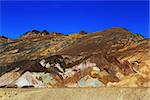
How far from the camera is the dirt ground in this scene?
32688mm

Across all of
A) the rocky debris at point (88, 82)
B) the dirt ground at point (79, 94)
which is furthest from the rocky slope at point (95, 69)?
the dirt ground at point (79, 94)

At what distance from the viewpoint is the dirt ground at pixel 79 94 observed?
32688mm

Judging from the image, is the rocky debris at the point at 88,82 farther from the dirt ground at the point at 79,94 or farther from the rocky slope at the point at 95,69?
the dirt ground at the point at 79,94

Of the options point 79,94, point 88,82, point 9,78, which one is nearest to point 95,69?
point 88,82

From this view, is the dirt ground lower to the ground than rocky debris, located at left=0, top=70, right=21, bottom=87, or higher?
lower

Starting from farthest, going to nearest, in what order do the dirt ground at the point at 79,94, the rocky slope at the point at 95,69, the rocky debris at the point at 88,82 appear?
the rocky debris at the point at 88,82 → the rocky slope at the point at 95,69 → the dirt ground at the point at 79,94

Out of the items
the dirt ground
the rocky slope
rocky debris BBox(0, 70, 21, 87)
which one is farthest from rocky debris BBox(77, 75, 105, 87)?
the dirt ground


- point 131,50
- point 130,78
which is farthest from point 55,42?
point 130,78

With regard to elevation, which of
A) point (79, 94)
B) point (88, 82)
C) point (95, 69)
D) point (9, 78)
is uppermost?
point (9, 78)

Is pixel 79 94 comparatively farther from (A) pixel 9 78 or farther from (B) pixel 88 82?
(A) pixel 9 78

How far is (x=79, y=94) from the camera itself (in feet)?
A: 118

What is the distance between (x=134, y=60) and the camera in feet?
188

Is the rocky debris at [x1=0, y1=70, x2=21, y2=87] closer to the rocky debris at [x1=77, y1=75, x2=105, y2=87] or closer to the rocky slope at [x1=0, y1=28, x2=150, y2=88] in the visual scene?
the rocky slope at [x1=0, y1=28, x2=150, y2=88]

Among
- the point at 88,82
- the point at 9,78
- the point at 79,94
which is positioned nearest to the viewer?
the point at 79,94
